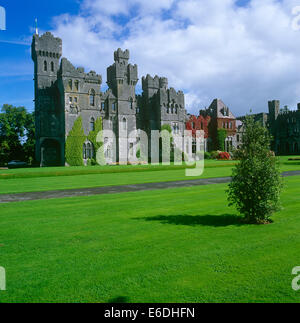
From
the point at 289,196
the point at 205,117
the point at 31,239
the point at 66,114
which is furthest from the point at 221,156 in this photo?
the point at 31,239

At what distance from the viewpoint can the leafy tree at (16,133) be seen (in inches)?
2251

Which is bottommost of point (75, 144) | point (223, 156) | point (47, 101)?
point (223, 156)

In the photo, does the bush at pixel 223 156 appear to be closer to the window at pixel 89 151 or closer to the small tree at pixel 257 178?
the window at pixel 89 151

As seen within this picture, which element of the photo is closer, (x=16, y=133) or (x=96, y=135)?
(x=96, y=135)

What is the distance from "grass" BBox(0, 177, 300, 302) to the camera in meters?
5.15

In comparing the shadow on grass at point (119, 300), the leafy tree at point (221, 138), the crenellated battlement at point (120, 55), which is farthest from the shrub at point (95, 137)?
the shadow on grass at point (119, 300)

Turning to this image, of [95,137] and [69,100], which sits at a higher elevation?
[69,100]

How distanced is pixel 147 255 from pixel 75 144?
43571 mm

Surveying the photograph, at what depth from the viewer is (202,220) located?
33.2 ft

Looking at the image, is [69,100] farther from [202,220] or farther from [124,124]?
[202,220]

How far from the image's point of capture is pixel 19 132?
197 ft

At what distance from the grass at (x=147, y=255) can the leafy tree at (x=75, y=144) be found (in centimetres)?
3648

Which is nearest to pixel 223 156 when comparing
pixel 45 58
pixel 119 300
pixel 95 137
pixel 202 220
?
pixel 95 137
